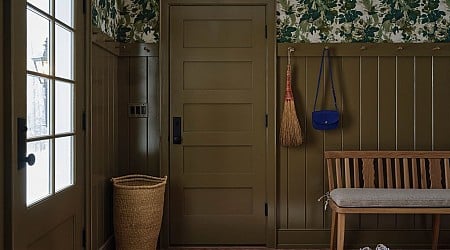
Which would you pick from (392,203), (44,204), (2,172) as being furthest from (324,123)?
(2,172)

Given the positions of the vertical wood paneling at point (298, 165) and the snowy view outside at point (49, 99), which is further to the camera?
the vertical wood paneling at point (298, 165)

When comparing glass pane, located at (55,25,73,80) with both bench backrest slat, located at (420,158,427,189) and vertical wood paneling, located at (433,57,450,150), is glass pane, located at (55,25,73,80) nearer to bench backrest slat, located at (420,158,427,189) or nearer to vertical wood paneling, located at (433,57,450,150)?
bench backrest slat, located at (420,158,427,189)

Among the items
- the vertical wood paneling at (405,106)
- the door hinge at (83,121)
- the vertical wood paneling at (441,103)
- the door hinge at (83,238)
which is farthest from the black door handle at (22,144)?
the vertical wood paneling at (441,103)

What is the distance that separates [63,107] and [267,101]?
6.21ft

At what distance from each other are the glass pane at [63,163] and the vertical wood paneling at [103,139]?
1.25ft

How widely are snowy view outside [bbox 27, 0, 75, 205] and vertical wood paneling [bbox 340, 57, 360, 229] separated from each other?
2.25 m

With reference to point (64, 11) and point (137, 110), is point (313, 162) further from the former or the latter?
point (64, 11)

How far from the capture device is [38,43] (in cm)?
252

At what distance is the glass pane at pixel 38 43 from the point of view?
2385mm

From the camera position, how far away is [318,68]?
433 cm

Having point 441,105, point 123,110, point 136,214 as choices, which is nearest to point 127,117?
point 123,110

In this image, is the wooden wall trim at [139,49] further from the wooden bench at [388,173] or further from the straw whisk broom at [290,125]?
the wooden bench at [388,173]

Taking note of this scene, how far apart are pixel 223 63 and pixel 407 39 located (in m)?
1.53

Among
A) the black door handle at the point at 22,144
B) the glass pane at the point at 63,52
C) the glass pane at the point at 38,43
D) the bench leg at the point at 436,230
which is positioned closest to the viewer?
the black door handle at the point at 22,144
